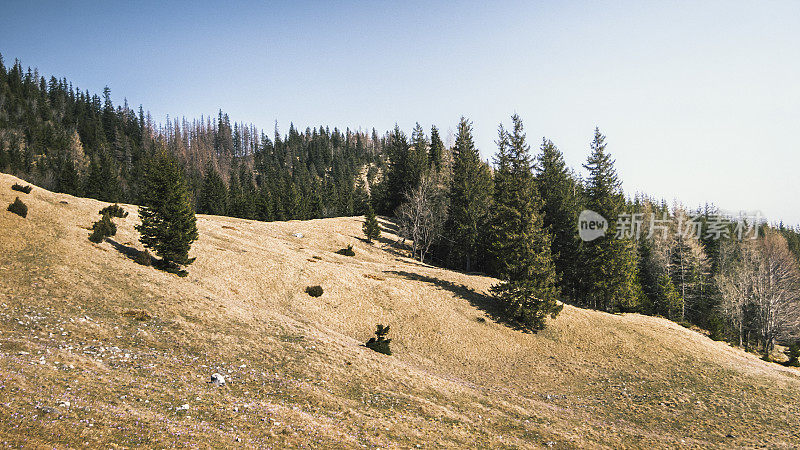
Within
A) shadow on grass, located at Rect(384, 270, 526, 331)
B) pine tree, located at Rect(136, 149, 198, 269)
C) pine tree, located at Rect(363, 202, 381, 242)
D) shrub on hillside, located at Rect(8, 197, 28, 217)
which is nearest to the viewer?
shrub on hillside, located at Rect(8, 197, 28, 217)

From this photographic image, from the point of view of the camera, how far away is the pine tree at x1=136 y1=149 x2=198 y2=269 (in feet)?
93.5

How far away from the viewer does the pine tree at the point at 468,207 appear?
56.6 m

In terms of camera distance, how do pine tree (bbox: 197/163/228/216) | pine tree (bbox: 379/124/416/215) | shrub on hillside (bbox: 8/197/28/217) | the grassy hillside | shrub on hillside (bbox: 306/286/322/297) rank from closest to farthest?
the grassy hillside, shrub on hillside (bbox: 8/197/28/217), shrub on hillside (bbox: 306/286/322/297), pine tree (bbox: 379/124/416/215), pine tree (bbox: 197/163/228/216)

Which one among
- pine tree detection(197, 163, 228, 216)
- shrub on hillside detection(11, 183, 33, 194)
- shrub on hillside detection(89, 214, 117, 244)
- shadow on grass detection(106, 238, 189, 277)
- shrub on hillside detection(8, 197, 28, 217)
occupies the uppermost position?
pine tree detection(197, 163, 228, 216)

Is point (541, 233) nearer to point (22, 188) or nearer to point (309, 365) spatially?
point (309, 365)

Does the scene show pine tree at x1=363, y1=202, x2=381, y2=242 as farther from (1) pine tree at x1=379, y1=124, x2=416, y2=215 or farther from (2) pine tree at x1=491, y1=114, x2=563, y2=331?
(2) pine tree at x1=491, y1=114, x2=563, y2=331

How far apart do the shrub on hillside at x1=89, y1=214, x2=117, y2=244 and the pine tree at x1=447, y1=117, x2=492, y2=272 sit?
44389mm

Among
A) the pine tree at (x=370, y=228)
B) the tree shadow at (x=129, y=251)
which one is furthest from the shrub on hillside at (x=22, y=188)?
the pine tree at (x=370, y=228)

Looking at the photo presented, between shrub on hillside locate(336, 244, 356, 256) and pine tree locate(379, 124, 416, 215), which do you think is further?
pine tree locate(379, 124, 416, 215)

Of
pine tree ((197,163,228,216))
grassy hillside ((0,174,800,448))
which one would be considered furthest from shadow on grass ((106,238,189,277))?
pine tree ((197,163,228,216))

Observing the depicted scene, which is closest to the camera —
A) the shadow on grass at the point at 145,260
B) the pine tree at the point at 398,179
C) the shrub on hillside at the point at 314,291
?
the shadow on grass at the point at 145,260

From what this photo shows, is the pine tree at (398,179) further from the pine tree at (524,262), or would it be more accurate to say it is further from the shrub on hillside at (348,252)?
the pine tree at (524,262)

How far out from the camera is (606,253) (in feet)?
140

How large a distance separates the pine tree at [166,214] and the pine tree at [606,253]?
4430 centimetres
